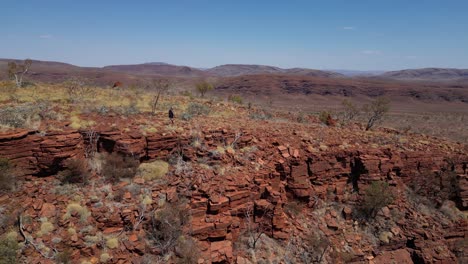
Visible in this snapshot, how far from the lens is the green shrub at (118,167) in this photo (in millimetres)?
10602

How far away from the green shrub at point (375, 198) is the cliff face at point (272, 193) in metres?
0.40

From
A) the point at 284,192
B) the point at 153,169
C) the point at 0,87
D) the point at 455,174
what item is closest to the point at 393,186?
the point at 455,174

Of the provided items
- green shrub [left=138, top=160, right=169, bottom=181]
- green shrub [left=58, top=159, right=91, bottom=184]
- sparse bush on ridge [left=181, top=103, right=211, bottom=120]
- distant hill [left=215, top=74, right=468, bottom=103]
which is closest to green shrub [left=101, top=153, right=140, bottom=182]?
green shrub [left=138, top=160, right=169, bottom=181]

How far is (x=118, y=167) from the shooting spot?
425 inches

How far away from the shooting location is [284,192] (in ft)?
41.4

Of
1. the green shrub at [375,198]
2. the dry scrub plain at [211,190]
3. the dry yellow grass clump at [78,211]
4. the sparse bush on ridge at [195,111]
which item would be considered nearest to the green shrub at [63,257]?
the dry scrub plain at [211,190]

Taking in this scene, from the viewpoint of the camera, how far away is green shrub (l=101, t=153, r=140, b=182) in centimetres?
1060

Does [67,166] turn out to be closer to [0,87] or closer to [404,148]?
[0,87]

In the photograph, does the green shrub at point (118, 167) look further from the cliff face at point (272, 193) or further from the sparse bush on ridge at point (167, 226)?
the sparse bush on ridge at point (167, 226)

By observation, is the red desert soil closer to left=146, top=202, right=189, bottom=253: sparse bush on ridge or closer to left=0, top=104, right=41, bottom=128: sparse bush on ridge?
left=146, top=202, right=189, bottom=253: sparse bush on ridge

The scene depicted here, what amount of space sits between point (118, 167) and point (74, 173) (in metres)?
1.46

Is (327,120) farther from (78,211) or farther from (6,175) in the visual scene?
(6,175)

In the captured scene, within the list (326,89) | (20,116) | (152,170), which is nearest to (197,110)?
(152,170)

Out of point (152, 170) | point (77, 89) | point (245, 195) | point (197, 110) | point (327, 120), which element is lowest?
point (245, 195)
